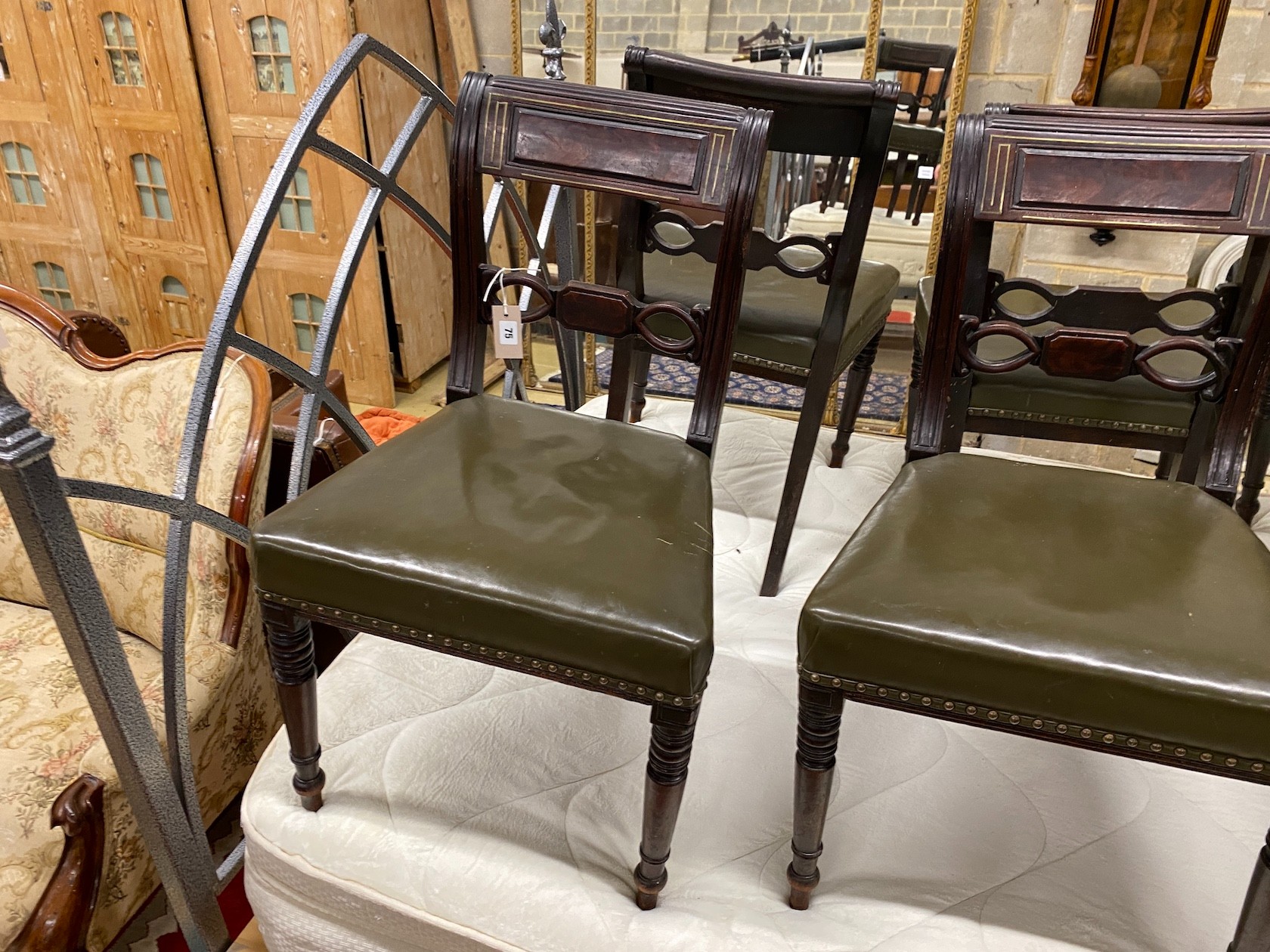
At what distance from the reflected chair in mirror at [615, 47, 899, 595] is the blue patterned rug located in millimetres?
1074

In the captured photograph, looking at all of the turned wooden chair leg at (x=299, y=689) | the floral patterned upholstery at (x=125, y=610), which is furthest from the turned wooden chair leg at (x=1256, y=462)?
the floral patterned upholstery at (x=125, y=610)

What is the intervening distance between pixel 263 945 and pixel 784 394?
2376 millimetres

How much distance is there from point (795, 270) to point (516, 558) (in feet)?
2.80

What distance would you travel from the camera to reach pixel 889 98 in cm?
120

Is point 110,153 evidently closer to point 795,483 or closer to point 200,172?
point 200,172

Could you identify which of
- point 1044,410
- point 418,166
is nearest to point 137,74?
point 418,166

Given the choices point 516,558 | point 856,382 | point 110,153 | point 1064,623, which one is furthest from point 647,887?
point 110,153

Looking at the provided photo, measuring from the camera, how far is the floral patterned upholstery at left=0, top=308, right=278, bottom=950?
1166 mm

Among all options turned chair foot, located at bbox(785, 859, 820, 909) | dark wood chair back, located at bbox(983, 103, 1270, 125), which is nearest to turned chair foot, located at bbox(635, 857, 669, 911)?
turned chair foot, located at bbox(785, 859, 820, 909)

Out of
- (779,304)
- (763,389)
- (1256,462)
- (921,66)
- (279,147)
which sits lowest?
(763,389)

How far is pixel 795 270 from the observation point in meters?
1.46

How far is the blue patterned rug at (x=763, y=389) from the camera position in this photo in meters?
2.90

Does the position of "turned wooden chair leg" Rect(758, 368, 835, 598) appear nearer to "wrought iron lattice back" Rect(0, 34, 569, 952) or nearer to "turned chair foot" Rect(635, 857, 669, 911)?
"wrought iron lattice back" Rect(0, 34, 569, 952)

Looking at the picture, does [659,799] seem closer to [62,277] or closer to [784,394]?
[784,394]
